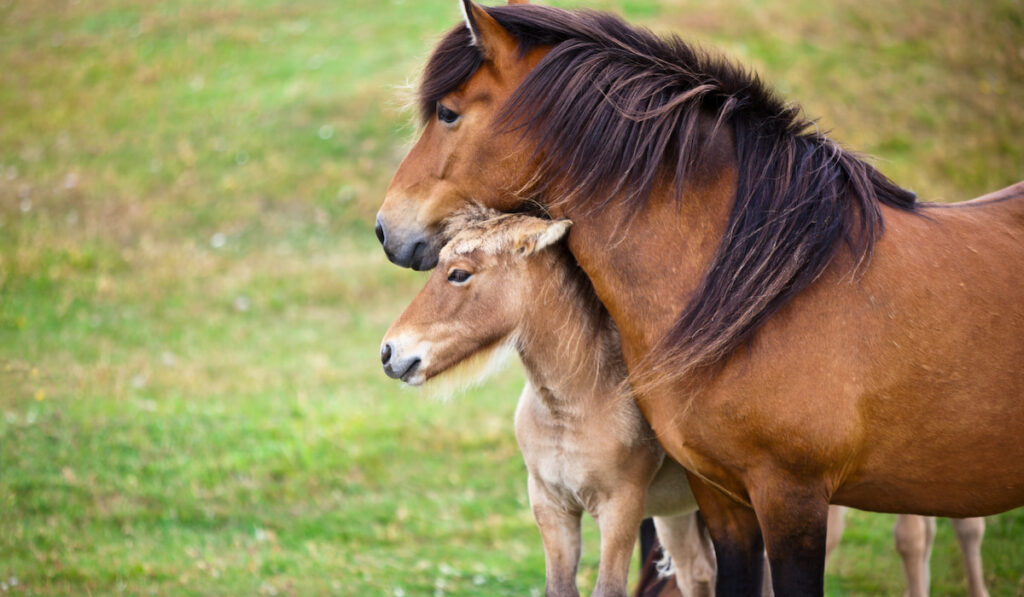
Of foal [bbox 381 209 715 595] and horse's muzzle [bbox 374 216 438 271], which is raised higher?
horse's muzzle [bbox 374 216 438 271]

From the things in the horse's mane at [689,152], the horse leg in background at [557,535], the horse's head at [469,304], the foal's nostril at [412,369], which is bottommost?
the horse leg in background at [557,535]

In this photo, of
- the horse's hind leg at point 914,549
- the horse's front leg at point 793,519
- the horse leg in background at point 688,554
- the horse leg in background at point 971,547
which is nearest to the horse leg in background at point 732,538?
the horse's front leg at point 793,519

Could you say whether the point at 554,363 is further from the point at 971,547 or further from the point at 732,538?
the point at 971,547

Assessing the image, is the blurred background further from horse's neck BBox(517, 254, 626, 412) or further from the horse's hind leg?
horse's neck BBox(517, 254, 626, 412)

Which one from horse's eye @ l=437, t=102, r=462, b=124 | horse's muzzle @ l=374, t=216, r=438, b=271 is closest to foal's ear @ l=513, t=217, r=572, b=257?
horse's muzzle @ l=374, t=216, r=438, b=271

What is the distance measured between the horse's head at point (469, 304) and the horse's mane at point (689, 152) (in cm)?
39

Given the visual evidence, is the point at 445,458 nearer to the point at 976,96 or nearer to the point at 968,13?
the point at 976,96

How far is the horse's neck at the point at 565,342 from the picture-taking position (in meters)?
4.23

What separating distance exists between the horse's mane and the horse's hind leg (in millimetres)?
2629

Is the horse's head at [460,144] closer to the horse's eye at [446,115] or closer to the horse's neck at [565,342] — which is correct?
the horse's eye at [446,115]

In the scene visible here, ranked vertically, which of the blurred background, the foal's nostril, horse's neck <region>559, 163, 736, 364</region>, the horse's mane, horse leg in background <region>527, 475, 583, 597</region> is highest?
the horse's mane

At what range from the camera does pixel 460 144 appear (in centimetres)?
375

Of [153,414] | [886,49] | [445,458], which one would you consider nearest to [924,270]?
[445,458]

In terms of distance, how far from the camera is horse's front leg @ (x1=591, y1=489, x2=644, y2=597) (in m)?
4.18
